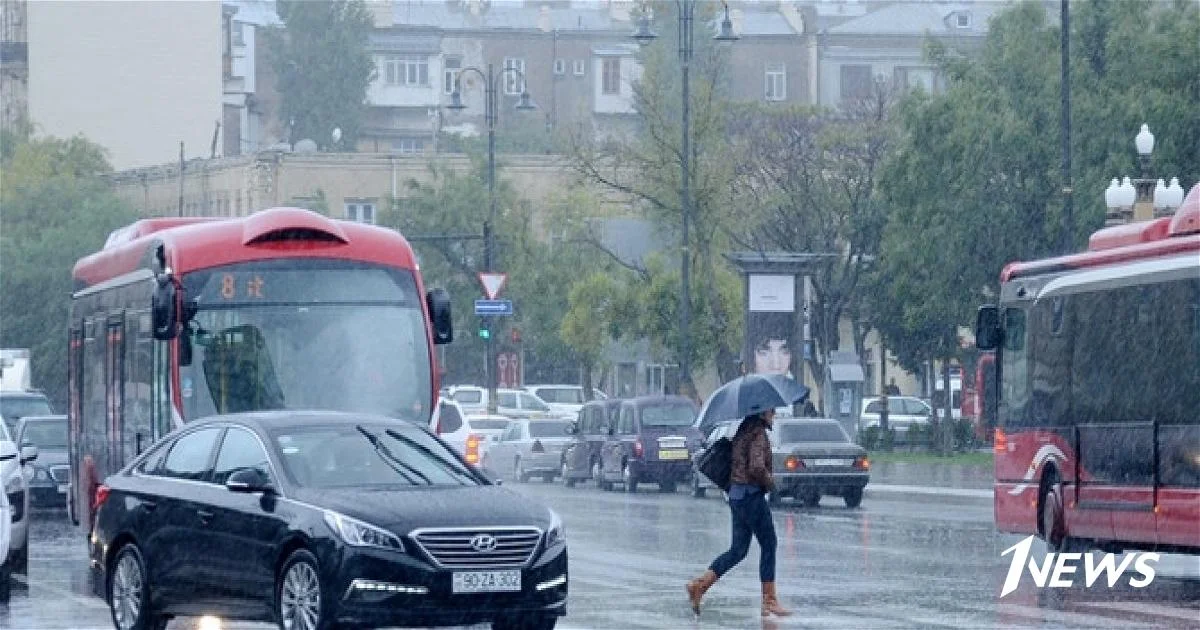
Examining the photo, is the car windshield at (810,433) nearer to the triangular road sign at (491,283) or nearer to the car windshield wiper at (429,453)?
the triangular road sign at (491,283)

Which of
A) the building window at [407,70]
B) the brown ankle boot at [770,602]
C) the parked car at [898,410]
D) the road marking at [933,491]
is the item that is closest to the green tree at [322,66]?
the building window at [407,70]

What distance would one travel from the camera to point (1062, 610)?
63.6 feet

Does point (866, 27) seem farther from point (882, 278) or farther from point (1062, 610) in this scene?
point (1062, 610)

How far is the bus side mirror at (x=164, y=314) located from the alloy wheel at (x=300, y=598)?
6.30m

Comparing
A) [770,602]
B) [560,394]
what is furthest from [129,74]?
[770,602]

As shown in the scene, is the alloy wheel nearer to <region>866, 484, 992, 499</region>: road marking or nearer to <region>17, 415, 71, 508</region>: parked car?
<region>17, 415, 71, 508</region>: parked car

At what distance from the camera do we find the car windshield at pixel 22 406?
4575 centimetres

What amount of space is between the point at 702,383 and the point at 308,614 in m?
74.4

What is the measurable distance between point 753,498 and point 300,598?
4460 millimetres

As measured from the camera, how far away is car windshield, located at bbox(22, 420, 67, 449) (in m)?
38.9

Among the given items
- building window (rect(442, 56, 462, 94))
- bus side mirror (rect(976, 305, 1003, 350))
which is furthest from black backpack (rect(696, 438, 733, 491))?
building window (rect(442, 56, 462, 94))

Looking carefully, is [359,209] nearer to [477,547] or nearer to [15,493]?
[15,493]

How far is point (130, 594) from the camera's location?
17656 millimetres

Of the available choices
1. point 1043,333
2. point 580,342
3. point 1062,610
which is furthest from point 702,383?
point 1062,610
